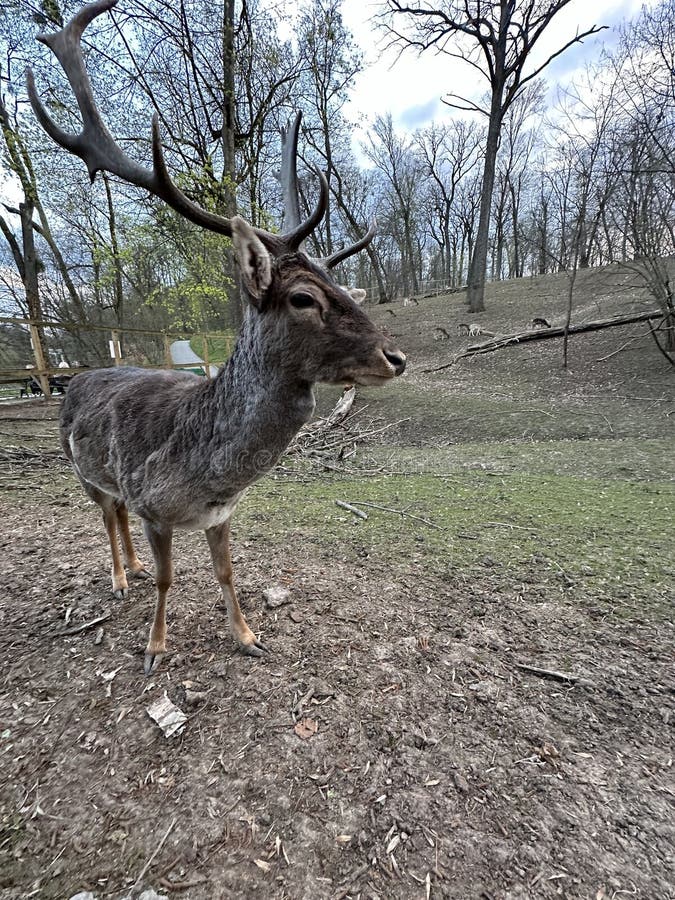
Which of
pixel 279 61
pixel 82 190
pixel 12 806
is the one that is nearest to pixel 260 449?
pixel 12 806

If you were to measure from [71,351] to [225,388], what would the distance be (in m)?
17.4

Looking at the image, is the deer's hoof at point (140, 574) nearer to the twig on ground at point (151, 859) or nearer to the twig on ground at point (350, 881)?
the twig on ground at point (151, 859)

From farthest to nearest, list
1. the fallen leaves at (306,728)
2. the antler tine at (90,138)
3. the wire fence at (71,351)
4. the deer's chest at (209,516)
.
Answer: the wire fence at (71,351)
the deer's chest at (209,516)
the antler tine at (90,138)
the fallen leaves at (306,728)

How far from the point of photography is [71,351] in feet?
51.5

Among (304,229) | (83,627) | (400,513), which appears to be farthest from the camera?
(400,513)

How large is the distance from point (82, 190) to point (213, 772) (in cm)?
1877

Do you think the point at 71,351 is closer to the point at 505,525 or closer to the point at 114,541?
the point at 114,541

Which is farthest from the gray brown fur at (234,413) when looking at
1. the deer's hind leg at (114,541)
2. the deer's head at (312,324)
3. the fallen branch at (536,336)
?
the fallen branch at (536,336)

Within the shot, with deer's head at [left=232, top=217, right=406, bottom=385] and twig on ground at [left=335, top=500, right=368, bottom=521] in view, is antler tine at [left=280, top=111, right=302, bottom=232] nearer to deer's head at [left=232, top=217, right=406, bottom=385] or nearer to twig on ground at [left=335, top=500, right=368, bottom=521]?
deer's head at [left=232, top=217, right=406, bottom=385]

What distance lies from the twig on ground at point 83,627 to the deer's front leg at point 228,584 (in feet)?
3.31

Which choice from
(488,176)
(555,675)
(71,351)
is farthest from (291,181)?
(488,176)

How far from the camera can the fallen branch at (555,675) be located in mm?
2051

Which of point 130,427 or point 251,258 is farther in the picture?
point 130,427

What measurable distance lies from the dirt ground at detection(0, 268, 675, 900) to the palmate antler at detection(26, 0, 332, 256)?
2.32m
